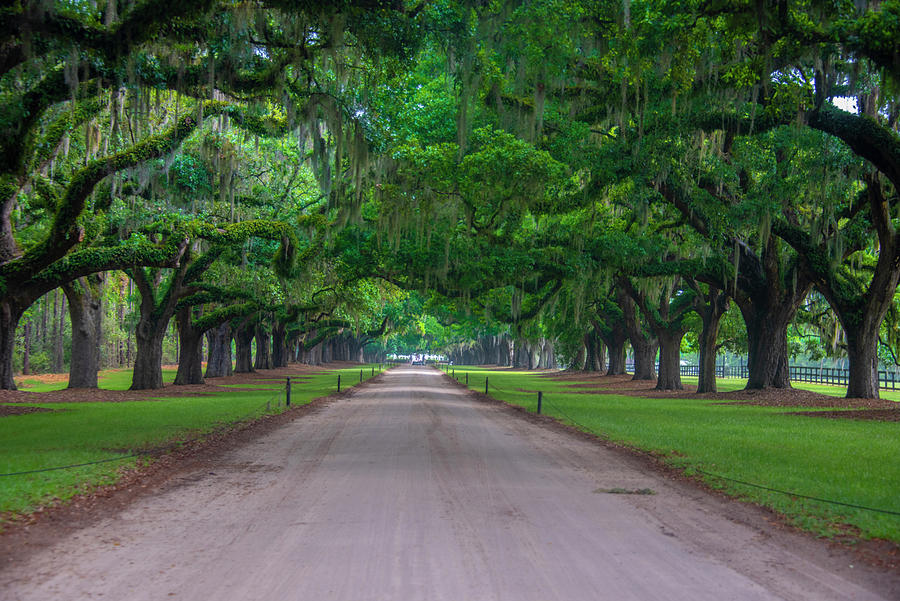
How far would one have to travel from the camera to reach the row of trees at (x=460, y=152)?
1187cm

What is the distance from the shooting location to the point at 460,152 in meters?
17.7

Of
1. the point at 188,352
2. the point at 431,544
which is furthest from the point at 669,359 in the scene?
the point at 431,544

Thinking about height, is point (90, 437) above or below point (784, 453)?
below

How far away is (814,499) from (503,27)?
33.6 ft

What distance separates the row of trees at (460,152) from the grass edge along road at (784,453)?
18.2ft

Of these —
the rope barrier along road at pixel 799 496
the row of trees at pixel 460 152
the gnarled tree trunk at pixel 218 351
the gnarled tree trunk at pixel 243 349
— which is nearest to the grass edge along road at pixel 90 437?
the row of trees at pixel 460 152

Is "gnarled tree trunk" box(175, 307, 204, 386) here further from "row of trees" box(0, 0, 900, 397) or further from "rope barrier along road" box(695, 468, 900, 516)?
"rope barrier along road" box(695, 468, 900, 516)

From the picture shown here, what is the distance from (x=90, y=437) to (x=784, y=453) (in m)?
12.4

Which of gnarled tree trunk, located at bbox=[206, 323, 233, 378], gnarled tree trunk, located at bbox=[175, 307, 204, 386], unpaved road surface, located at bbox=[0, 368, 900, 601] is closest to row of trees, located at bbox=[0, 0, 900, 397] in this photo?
gnarled tree trunk, located at bbox=[175, 307, 204, 386]

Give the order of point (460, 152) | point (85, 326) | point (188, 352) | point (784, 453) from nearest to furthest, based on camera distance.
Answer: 1. point (784, 453)
2. point (460, 152)
3. point (85, 326)
4. point (188, 352)

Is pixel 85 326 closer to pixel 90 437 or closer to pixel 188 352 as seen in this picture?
pixel 188 352

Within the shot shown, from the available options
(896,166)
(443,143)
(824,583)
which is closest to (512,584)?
(824,583)

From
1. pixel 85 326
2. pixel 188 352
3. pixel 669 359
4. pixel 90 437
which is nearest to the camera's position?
pixel 90 437

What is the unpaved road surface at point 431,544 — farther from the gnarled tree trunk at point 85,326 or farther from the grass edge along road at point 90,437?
the gnarled tree trunk at point 85,326
